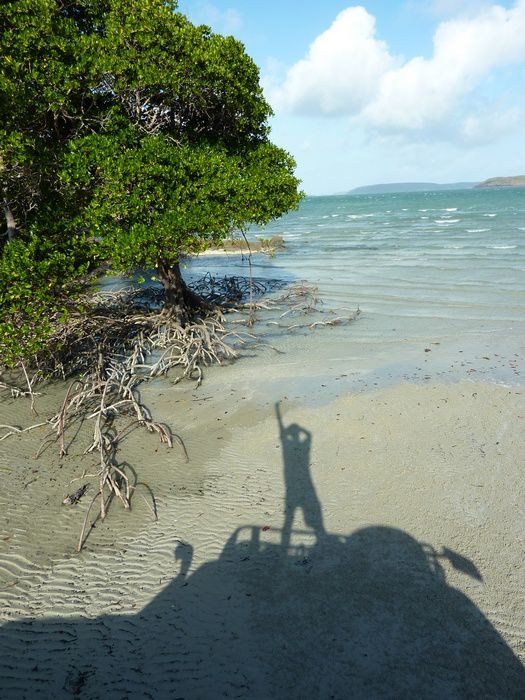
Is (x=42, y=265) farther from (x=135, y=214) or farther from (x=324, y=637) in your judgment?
(x=324, y=637)

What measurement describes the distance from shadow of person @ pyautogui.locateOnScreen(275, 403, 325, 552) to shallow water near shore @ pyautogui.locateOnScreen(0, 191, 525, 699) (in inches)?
1.3

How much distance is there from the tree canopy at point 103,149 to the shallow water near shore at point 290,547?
10.1 feet

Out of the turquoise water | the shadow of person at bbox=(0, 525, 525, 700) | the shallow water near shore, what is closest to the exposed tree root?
the shallow water near shore

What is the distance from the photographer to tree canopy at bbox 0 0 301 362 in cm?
809

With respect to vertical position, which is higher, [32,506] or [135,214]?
[135,214]

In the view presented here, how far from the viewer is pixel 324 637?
4.47m

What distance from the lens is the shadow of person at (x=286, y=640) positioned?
406cm

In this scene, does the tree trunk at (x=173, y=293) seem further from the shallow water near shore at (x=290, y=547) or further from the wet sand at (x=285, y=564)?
the wet sand at (x=285, y=564)

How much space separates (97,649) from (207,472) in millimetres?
3043

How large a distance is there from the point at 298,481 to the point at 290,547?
52.5 inches

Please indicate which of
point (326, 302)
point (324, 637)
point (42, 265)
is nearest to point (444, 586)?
point (324, 637)

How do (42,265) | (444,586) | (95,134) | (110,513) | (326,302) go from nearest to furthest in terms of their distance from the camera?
(444,586), (110,513), (42,265), (95,134), (326,302)

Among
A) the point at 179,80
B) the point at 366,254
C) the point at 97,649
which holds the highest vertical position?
the point at 179,80

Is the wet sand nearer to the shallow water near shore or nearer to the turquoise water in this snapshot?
the shallow water near shore
